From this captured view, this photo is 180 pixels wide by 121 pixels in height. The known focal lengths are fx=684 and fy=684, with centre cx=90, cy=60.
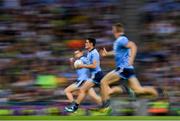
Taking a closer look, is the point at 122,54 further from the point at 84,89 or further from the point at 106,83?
the point at 84,89

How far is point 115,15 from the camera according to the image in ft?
55.8

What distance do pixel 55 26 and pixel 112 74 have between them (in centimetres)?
488

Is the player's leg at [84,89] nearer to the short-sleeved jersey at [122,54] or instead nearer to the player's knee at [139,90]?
the short-sleeved jersey at [122,54]

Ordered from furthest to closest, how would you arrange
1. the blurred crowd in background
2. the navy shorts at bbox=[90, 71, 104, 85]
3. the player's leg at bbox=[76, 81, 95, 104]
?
the blurred crowd in background
the navy shorts at bbox=[90, 71, 104, 85]
the player's leg at bbox=[76, 81, 95, 104]

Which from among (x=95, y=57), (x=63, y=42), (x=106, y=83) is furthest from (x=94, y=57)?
(x=63, y=42)

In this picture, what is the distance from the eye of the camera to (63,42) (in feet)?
53.9

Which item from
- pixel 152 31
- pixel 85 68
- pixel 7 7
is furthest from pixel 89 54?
pixel 7 7

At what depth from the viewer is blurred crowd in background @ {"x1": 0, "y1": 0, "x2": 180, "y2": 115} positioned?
1441cm

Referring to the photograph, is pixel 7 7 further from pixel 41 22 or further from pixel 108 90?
pixel 108 90

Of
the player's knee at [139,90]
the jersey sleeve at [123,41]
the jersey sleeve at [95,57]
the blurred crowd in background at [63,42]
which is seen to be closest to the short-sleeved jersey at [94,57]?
the jersey sleeve at [95,57]

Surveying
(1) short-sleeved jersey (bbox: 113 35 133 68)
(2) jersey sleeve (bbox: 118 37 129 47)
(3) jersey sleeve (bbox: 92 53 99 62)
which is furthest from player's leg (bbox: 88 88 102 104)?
(2) jersey sleeve (bbox: 118 37 129 47)

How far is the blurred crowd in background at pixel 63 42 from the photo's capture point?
47.3 feet

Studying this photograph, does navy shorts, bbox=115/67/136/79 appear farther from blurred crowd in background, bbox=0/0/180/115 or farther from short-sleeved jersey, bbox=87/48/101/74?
blurred crowd in background, bbox=0/0/180/115

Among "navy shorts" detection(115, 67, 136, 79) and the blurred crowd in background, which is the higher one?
the blurred crowd in background
